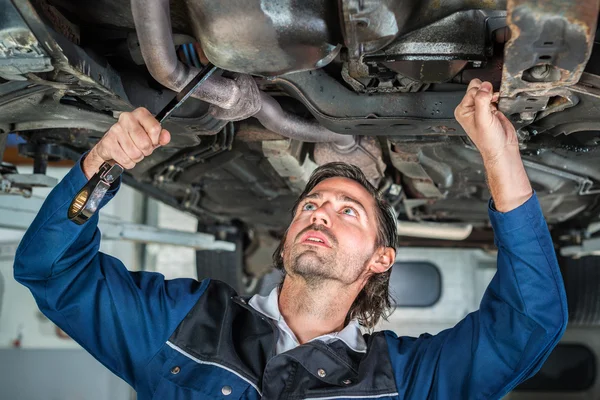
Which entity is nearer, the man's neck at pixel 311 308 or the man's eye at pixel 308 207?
the man's neck at pixel 311 308

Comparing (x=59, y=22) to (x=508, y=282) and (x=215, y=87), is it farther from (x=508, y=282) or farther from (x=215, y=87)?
(x=508, y=282)

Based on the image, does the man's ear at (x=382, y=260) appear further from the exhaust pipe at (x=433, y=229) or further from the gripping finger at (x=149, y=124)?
the exhaust pipe at (x=433, y=229)

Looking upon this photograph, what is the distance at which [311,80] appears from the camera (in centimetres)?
151

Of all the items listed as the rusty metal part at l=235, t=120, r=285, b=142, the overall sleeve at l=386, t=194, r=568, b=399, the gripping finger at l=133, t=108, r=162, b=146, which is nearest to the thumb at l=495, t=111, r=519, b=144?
the overall sleeve at l=386, t=194, r=568, b=399

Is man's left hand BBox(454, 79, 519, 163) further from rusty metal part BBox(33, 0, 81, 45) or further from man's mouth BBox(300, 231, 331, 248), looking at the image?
rusty metal part BBox(33, 0, 81, 45)

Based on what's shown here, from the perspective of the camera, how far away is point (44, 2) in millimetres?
1108

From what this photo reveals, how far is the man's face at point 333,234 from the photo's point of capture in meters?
1.59

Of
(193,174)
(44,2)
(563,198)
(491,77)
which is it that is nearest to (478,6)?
(491,77)

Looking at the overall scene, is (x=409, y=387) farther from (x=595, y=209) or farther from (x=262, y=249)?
(x=262, y=249)

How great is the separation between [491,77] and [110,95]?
2.58ft

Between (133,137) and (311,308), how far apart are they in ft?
2.18

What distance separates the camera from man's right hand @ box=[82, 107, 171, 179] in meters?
1.22

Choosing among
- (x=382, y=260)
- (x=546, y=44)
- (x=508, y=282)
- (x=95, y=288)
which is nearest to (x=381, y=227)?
(x=382, y=260)

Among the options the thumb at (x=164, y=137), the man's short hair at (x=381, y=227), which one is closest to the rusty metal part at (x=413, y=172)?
the man's short hair at (x=381, y=227)
